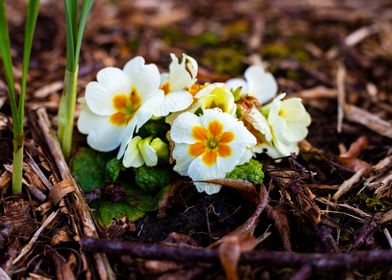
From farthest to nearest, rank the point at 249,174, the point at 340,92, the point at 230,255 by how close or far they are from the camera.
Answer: the point at 340,92, the point at 249,174, the point at 230,255

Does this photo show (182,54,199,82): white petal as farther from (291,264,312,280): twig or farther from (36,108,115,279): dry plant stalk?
(291,264,312,280): twig

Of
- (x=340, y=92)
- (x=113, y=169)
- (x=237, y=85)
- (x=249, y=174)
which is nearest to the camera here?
(x=249, y=174)

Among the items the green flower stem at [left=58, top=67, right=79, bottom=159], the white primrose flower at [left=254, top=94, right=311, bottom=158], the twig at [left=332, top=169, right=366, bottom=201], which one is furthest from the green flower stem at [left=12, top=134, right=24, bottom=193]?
the twig at [left=332, top=169, right=366, bottom=201]

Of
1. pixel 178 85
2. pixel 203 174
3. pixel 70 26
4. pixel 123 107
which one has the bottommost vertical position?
pixel 203 174

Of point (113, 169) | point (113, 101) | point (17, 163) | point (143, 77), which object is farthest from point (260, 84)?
point (17, 163)

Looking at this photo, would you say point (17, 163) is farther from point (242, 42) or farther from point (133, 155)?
point (242, 42)

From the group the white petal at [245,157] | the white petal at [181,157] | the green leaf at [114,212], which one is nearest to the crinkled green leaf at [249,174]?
the white petal at [245,157]
